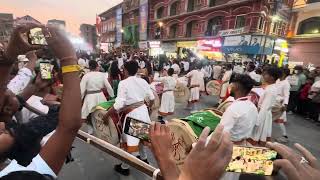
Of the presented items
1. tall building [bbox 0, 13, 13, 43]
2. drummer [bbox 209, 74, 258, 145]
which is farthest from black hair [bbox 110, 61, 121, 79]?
tall building [bbox 0, 13, 13, 43]

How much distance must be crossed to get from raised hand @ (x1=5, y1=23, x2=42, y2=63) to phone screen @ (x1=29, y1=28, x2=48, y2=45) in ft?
0.07

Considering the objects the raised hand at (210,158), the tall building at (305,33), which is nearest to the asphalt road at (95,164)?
the raised hand at (210,158)

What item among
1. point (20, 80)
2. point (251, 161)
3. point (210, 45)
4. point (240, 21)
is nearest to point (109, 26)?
point (210, 45)

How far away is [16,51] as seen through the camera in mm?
1381

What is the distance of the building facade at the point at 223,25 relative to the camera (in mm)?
19828

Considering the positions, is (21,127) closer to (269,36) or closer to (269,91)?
(269,91)

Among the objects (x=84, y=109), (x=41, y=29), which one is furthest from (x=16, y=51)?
(x=84, y=109)

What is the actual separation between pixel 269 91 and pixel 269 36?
17910 millimetres

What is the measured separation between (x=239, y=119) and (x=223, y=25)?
22315 millimetres

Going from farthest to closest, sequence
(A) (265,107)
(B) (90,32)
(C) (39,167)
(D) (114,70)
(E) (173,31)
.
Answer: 1. (B) (90,32)
2. (E) (173,31)
3. (D) (114,70)
4. (A) (265,107)
5. (C) (39,167)

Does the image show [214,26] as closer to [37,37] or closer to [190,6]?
[190,6]

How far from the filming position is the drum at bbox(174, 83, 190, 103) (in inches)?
350

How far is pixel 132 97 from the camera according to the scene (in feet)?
14.1

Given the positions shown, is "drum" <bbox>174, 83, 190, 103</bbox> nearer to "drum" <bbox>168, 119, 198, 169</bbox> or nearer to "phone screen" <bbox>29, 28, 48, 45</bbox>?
"drum" <bbox>168, 119, 198, 169</bbox>
